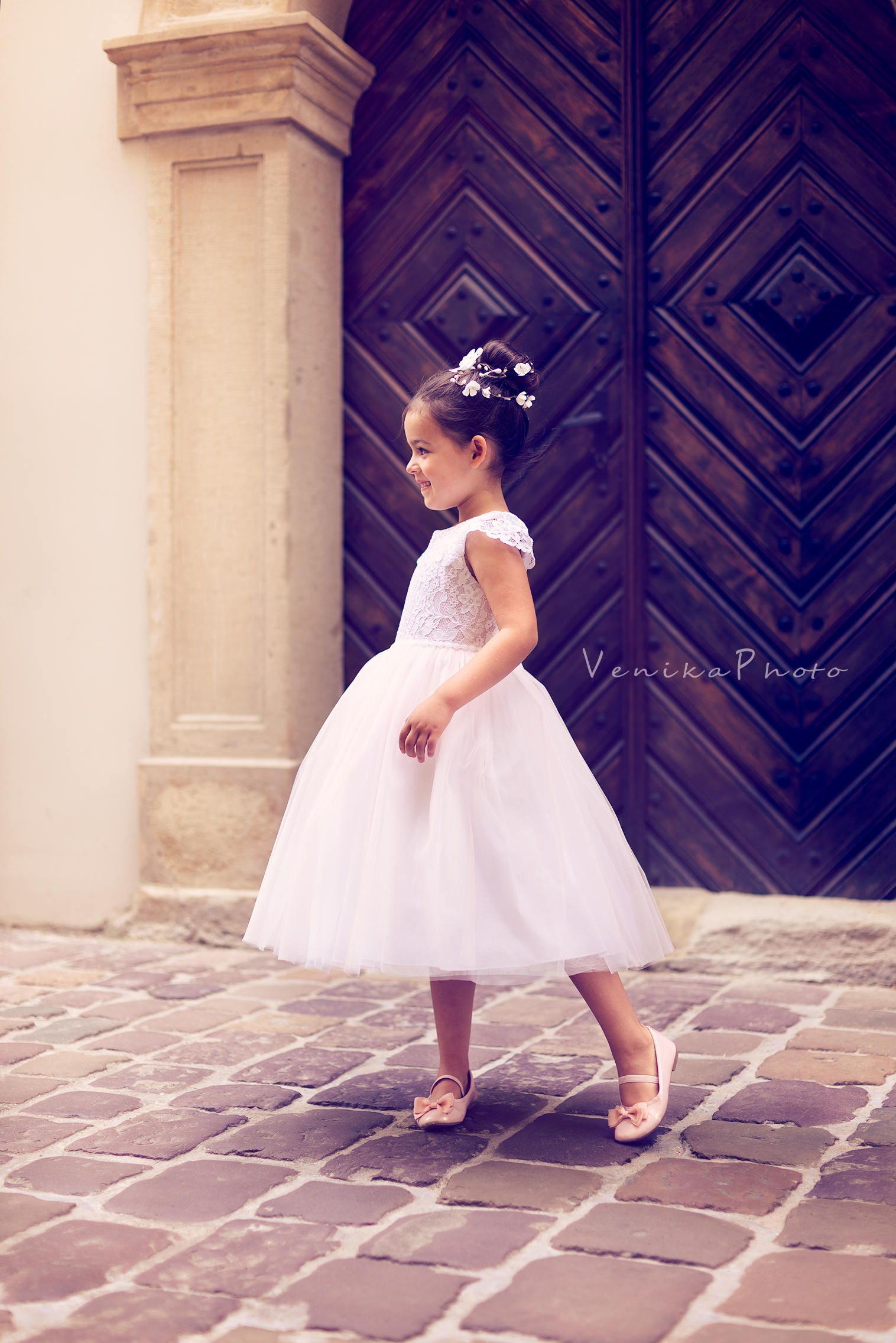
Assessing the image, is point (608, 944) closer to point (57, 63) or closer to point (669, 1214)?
point (669, 1214)

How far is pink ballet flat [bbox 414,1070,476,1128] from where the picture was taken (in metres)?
2.89

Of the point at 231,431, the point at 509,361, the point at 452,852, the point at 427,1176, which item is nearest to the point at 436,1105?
the point at 427,1176

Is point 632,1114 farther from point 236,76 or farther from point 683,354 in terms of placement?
point 236,76

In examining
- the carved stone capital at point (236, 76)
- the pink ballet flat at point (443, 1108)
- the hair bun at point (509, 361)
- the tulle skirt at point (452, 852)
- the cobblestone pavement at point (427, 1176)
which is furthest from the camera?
the carved stone capital at point (236, 76)

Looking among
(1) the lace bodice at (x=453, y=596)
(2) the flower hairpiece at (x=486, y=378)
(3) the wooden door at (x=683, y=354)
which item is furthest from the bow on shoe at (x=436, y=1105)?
(3) the wooden door at (x=683, y=354)

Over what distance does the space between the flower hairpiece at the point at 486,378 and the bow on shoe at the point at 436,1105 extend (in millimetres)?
1487

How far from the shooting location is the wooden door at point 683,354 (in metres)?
4.53

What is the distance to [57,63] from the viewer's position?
5.09 m

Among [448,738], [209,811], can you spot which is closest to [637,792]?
[209,811]

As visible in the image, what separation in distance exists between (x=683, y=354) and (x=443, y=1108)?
2.78 m

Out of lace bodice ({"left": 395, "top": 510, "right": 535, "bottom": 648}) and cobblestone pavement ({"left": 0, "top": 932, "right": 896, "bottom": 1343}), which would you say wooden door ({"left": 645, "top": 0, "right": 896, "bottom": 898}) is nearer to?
cobblestone pavement ({"left": 0, "top": 932, "right": 896, "bottom": 1343})

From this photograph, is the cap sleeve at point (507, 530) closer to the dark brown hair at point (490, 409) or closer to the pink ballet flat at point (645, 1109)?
the dark brown hair at point (490, 409)

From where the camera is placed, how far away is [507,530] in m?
2.91

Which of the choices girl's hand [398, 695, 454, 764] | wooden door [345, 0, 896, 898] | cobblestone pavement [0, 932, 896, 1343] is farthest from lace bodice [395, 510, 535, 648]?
wooden door [345, 0, 896, 898]
